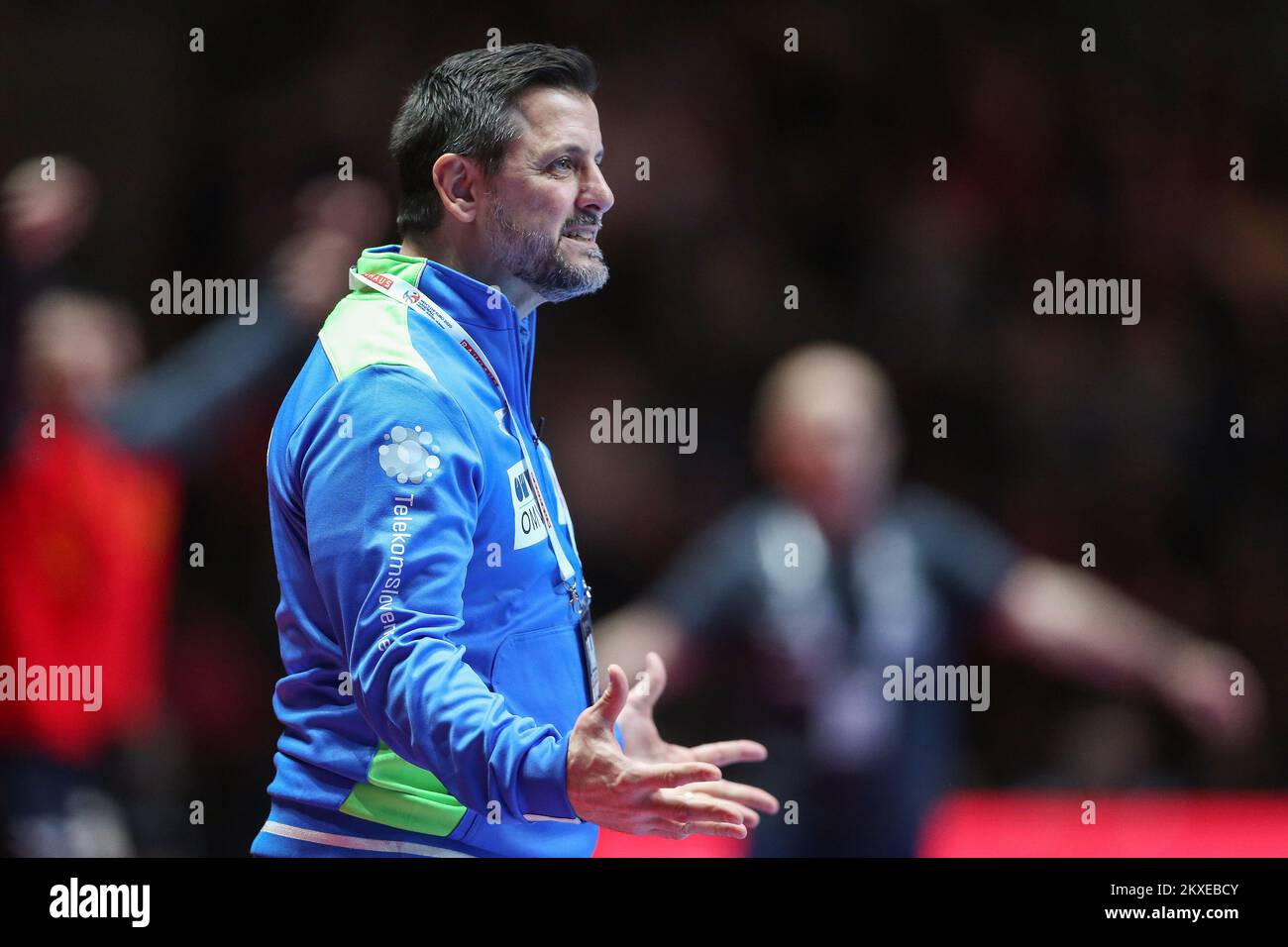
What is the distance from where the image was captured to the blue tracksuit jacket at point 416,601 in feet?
6.43

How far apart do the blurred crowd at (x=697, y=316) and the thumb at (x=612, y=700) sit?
87.2 inches

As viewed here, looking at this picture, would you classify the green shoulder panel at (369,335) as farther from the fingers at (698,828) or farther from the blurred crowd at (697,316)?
the blurred crowd at (697,316)

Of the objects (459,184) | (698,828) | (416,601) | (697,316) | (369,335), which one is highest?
(697,316)

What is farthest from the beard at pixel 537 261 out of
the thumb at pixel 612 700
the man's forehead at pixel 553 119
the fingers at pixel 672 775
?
the fingers at pixel 672 775

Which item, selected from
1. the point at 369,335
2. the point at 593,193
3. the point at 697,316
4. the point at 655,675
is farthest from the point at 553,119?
the point at 697,316

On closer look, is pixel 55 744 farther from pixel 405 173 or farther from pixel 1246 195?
pixel 1246 195

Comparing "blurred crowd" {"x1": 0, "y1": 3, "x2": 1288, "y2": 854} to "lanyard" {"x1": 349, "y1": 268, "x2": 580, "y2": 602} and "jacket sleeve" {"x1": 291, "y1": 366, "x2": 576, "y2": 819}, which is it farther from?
"jacket sleeve" {"x1": 291, "y1": 366, "x2": 576, "y2": 819}

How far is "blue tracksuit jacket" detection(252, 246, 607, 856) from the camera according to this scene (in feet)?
6.43

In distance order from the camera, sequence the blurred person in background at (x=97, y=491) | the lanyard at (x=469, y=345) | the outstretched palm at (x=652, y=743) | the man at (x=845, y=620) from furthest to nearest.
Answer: the blurred person in background at (x=97, y=491)
the man at (x=845, y=620)
the outstretched palm at (x=652, y=743)
the lanyard at (x=469, y=345)

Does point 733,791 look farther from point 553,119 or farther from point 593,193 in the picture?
point 553,119

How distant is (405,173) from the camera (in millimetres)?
2545

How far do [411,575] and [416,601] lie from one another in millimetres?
36

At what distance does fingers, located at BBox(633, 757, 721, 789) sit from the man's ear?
1.00 m

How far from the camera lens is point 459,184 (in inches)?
97.0
